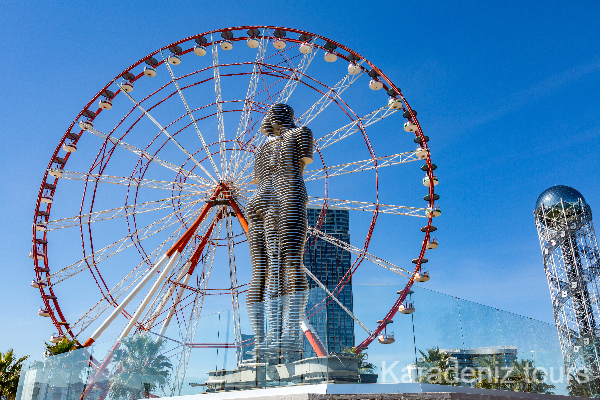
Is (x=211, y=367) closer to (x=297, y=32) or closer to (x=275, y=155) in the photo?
(x=275, y=155)

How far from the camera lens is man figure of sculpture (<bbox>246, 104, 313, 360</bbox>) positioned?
42.0ft

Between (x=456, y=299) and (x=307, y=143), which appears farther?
(x=307, y=143)

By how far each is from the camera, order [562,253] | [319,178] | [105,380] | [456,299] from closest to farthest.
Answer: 1. [456,299]
2. [105,380]
3. [319,178]
4. [562,253]

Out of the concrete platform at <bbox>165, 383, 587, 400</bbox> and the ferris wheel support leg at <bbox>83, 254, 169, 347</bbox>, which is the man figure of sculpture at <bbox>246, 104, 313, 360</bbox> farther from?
the ferris wheel support leg at <bbox>83, 254, 169, 347</bbox>

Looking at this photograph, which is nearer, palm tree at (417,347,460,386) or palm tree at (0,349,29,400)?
palm tree at (417,347,460,386)

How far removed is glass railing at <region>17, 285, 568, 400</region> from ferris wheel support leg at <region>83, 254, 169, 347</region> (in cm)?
430

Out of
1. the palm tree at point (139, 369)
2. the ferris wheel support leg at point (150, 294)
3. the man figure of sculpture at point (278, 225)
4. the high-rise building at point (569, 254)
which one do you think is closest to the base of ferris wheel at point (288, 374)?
the man figure of sculpture at point (278, 225)

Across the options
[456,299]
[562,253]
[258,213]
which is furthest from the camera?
[562,253]

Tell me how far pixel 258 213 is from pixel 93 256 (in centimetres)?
1076

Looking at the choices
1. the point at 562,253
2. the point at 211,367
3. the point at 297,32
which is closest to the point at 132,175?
the point at 297,32

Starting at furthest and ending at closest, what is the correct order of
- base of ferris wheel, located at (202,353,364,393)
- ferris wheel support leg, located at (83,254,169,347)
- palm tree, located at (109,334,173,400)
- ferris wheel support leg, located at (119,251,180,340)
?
1. ferris wheel support leg, located at (119,251,180,340)
2. ferris wheel support leg, located at (83,254,169,347)
3. palm tree, located at (109,334,173,400)
4. base of ferris wheel, located at (202,353,364,393)

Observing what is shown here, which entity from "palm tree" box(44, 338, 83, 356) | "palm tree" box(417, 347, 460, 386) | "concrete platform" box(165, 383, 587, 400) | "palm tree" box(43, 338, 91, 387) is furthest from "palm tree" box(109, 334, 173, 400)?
"palm tree" box(44, 338, 83, 356)

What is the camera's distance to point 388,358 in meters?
9.96

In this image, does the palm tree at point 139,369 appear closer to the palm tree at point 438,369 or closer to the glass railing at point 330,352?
the glass railing at point 330,352
